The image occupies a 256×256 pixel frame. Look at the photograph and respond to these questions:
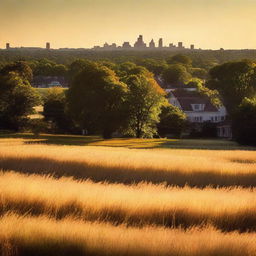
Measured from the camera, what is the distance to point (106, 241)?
12.3 metres

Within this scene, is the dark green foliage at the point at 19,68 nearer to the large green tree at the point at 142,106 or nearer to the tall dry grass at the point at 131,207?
the large green tree at the point at 142,106

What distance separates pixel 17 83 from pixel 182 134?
25.0m

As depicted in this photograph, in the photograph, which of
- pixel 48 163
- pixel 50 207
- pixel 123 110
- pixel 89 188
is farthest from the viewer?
pixel 123 110

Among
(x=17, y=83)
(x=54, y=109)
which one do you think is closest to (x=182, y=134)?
(x=54, y=109)

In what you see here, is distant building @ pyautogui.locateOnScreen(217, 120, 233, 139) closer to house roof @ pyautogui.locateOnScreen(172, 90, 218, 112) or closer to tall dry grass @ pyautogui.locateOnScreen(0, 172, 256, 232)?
house roof @ pyautogui.locateOnScreen(172, 90, 218, 112)

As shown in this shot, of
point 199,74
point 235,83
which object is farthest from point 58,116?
point 199,74

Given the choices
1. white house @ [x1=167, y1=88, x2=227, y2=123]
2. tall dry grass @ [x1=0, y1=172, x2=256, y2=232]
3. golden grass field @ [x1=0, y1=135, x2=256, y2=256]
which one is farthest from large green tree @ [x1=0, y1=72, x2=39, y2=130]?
tall dry grass @ [x1=0, y1=172, x2=256, y2=232]

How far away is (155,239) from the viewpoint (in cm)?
1243

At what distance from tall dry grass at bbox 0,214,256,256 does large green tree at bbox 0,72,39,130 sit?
7182 cm

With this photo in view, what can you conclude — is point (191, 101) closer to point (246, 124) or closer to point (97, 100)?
point (246, 124)

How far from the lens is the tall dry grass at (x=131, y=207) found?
15.8 metres

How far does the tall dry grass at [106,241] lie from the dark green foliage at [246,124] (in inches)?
2291

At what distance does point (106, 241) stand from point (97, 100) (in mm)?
57523

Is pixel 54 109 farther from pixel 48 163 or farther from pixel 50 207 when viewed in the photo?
pixel 50 207
